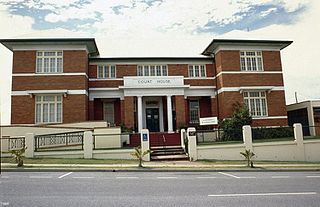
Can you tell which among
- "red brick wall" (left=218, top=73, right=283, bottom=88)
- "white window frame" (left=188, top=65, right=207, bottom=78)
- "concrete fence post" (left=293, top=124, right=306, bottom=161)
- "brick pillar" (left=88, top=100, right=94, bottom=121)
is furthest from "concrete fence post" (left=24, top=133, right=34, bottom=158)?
"concrete fence post" (left=293, top=124, right=306, bottom=161)

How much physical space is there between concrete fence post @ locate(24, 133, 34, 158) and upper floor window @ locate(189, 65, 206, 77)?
51.4 feet

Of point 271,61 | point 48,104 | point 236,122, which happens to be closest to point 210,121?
point 236,122

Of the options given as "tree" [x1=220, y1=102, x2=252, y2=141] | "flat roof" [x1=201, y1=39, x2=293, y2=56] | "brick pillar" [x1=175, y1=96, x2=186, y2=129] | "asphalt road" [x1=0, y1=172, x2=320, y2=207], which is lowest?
"asphalt road" [x1=0, y1=172, x2=320, y2=207]

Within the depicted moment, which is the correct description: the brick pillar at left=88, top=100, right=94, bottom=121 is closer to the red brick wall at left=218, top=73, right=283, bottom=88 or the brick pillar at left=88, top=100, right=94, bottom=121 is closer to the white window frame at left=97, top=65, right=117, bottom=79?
the white window frame at left=97, top=65, right=117, bottom=79

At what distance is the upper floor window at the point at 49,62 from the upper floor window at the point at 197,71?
Result: 12.0 metres

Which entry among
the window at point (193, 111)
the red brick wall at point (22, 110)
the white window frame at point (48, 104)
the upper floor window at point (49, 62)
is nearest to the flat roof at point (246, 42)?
the window at point (193, 111)

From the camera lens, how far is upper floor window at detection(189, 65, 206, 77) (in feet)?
93.1

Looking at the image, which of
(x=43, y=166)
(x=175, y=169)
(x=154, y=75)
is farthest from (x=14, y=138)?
(x=154, y=75)

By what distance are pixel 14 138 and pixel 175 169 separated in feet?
37.2

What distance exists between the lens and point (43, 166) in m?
14.9

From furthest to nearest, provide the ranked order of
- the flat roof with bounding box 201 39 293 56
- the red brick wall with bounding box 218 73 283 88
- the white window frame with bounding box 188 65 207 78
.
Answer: the white window frame with bounding box 188 65 207 78 < the red brick wall with bounding box 218 73 283 88 < the flat roof with bounding box 201 39 293 56

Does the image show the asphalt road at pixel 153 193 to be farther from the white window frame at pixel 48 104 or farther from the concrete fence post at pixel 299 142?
the white window frame at pixel 48 104

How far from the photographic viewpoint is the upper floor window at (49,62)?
24.6 meters

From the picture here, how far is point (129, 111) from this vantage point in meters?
25.9
